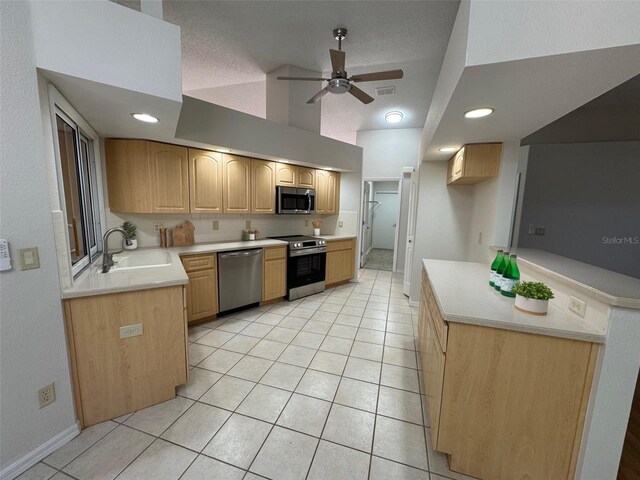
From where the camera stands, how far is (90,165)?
2490 mm

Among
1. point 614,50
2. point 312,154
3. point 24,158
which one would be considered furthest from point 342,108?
point 24,158

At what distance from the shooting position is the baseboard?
132 cm

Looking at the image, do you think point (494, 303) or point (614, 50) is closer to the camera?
point (614, 50)

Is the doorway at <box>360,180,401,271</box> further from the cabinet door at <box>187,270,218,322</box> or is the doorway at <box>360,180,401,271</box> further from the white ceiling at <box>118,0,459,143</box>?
the cabinet door at <box>187,270,218,322</box>

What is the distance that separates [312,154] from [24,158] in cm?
303

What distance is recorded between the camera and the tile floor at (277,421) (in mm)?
1410

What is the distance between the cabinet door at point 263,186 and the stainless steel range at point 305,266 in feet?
1.94

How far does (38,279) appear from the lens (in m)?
1.38

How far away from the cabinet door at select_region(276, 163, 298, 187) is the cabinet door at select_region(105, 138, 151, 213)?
165cm

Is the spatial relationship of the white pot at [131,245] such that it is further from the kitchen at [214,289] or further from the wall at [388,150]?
the wall at [388,150]

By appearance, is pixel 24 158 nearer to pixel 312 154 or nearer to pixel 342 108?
pixel 312 154

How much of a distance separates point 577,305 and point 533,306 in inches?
7.9

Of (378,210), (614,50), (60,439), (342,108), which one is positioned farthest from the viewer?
(378,210)

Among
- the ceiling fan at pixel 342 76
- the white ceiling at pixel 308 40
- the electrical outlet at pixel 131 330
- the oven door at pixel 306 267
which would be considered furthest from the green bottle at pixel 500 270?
the oven door at pixel 306 267
